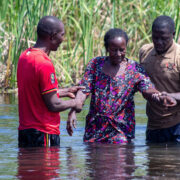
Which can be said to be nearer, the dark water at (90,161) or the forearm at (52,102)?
the dark water at (90,161)

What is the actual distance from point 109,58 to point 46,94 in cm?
82

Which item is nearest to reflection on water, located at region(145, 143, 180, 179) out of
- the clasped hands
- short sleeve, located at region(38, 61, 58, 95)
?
the clasped hands

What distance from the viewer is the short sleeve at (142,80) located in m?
5.22

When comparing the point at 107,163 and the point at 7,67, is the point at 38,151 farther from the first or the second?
the point at 7,67

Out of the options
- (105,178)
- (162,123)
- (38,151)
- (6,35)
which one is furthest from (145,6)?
(105,178)

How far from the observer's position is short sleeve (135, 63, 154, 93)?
522 centimetres

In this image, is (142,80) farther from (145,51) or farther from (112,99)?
(145,51)

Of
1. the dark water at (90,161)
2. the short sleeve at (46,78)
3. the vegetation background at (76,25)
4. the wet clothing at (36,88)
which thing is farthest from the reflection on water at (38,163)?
the vegetation background at (76,25)

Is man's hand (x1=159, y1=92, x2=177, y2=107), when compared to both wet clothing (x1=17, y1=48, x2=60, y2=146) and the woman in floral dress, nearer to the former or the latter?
the woman in floral dress

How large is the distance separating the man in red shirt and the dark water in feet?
0.63

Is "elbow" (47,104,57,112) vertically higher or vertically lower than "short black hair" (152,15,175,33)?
lower

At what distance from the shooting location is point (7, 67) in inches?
392

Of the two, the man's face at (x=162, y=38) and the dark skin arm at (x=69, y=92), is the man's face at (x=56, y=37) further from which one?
the man's face at (x=162, y=38)

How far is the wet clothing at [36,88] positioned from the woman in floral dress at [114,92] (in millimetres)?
489
